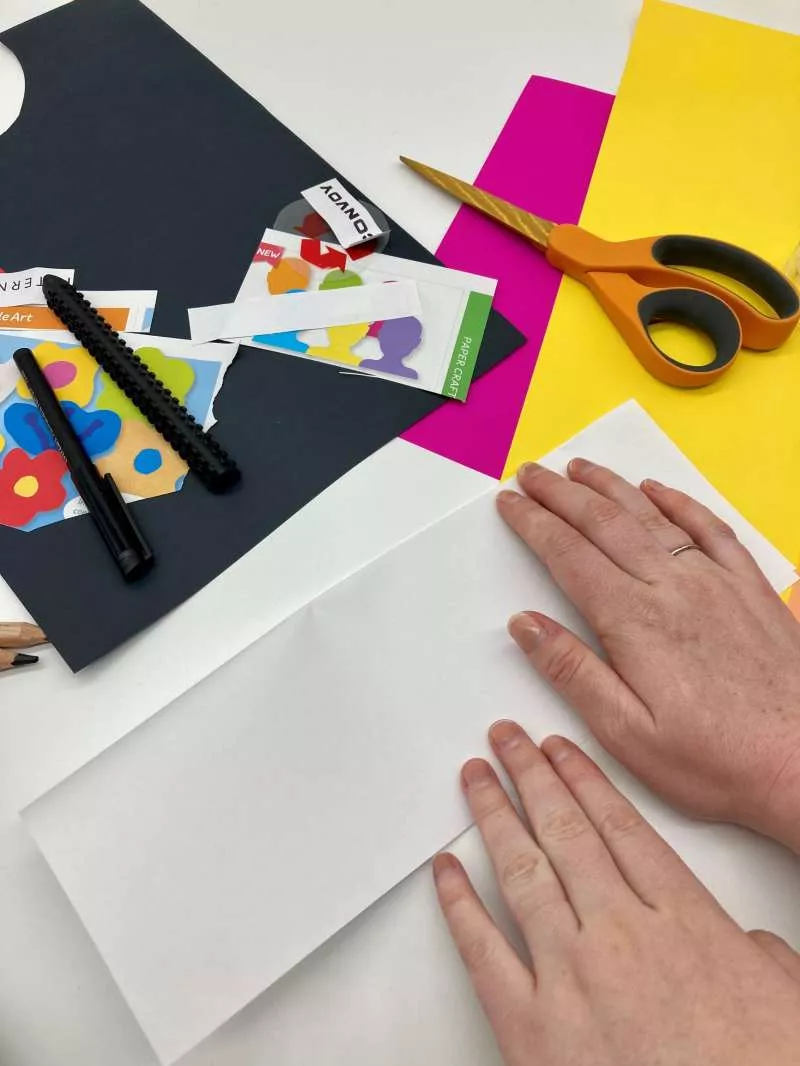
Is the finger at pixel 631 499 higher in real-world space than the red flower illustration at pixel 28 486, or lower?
lower

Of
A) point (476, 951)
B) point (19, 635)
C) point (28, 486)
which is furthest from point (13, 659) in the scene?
point (476, 951)

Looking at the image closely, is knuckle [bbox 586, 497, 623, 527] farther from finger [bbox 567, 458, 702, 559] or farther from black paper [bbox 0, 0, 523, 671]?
black paper [bbox 0, 0, 523, 671]

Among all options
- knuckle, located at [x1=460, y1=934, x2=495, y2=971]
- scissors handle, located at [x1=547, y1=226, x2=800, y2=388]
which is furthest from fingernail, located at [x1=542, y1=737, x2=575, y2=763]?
scissors handle, located at [x1=547, y1=226, x2=800, y2=388]

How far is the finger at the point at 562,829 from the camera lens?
1.40 ft

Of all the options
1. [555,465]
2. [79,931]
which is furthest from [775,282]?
[79,931]

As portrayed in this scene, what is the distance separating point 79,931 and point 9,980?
0.04m

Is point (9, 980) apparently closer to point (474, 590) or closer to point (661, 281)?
point (474, 590)

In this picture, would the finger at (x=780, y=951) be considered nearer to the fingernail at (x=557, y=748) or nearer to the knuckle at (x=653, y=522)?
the fingernail at (x=557, y=748)

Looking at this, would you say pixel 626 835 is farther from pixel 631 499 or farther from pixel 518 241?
pixel 518 241

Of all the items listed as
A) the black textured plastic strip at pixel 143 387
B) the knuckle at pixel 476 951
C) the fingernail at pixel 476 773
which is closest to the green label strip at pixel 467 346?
the black textured plastic strip at pixel 143 387

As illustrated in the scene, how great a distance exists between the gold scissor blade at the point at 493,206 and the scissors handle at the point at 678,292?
0.02 m

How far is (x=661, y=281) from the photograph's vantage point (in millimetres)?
675

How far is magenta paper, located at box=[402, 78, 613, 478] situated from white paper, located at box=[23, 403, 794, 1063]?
0.36ft

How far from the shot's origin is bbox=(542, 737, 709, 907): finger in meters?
0.43
